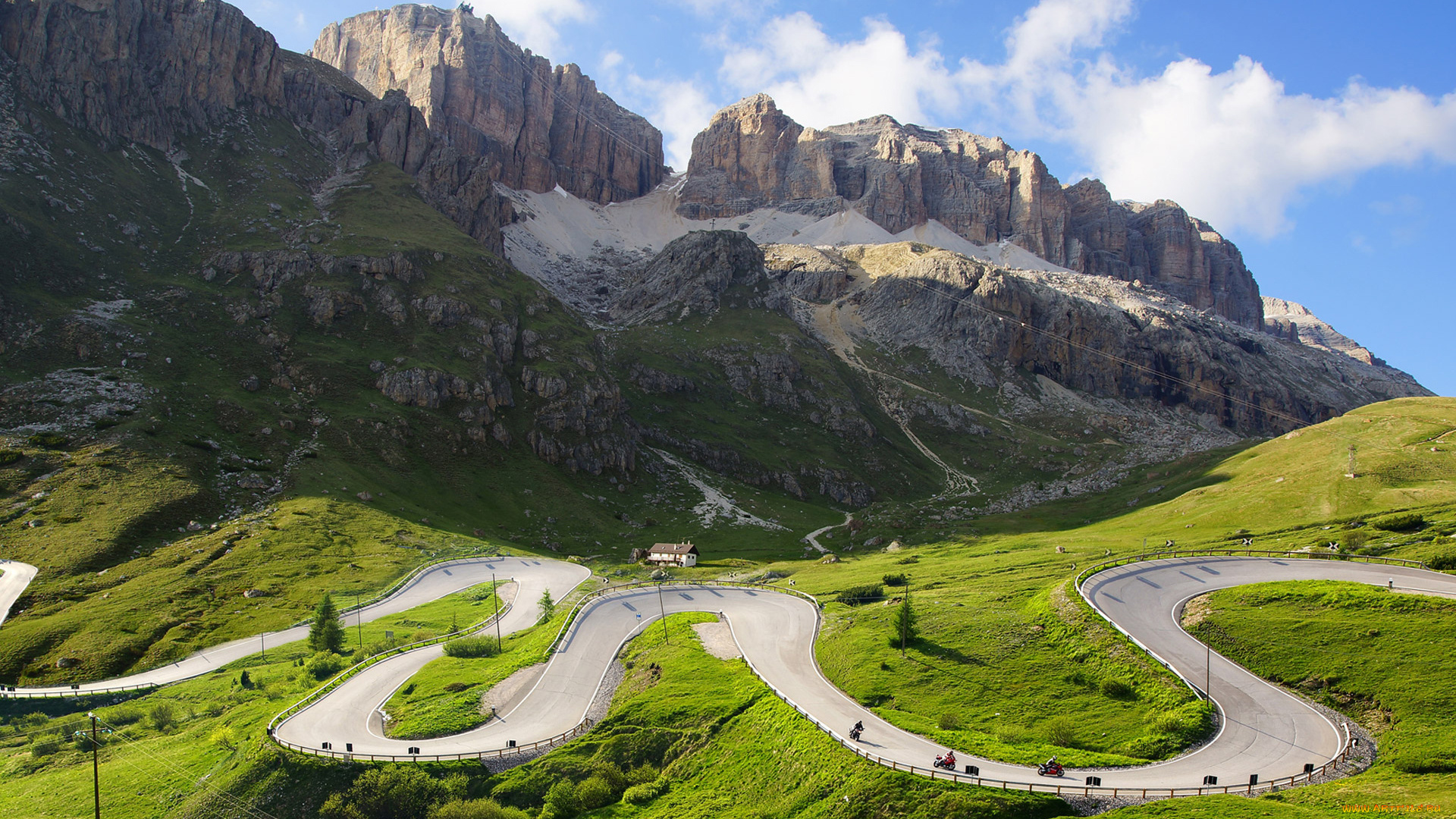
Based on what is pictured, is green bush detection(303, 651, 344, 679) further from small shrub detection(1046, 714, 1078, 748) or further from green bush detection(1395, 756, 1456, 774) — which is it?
green bush detection(1395, 756, 1456, 774)

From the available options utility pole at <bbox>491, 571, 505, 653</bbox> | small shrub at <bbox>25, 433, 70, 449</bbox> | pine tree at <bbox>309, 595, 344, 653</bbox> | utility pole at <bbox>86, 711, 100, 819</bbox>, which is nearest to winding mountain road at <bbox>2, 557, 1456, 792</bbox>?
utility pole at <bbox>491, 571, 505, 653</bbox>

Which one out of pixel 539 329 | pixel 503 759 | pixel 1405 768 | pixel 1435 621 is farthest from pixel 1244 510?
pixel 539 329

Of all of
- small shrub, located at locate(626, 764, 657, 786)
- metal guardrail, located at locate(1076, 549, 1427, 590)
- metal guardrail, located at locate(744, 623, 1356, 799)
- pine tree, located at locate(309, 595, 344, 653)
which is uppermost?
metal guardrail, located at locate(1076, 549, 1427, 590)

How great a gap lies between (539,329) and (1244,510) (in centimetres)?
14208

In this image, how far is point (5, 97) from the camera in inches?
6255

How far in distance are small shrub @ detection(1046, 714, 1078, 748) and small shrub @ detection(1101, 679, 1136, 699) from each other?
4336 mm

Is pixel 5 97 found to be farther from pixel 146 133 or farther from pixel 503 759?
pixel 503 759

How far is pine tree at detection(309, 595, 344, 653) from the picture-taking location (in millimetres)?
69250

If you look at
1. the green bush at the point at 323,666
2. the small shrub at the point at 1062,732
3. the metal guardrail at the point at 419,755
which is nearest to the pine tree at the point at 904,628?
the small shrub at the point at 1062,732

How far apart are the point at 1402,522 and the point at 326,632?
10362cm

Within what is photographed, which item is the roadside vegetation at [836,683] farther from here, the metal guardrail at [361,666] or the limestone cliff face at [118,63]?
the limestone cliff face at [118,63]

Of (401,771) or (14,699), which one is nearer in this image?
(401,771)

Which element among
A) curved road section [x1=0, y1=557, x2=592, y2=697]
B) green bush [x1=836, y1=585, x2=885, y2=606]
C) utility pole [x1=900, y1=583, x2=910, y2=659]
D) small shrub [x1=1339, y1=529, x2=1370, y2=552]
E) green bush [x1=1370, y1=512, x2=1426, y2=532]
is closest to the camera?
utility pole [x1=900, y1=583, x2=910, y2=659]

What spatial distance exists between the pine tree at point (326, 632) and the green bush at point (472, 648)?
37.0 ft
